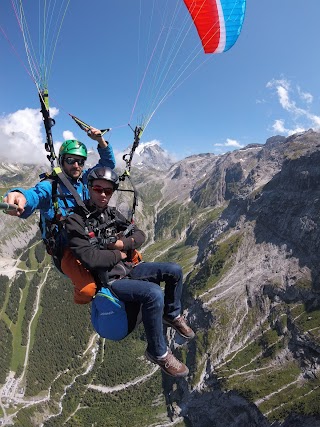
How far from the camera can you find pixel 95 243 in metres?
8.59

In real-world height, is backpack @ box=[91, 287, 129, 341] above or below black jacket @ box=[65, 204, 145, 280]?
below

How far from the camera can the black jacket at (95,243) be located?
320 inches

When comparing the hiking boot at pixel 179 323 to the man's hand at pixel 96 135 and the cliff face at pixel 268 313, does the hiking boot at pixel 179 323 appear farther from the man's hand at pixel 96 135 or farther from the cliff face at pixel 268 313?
the cliff face at pixel 268 313

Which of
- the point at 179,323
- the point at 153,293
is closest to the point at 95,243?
the point at 153,293

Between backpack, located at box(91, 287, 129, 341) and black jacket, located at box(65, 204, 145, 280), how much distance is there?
608 millimetres

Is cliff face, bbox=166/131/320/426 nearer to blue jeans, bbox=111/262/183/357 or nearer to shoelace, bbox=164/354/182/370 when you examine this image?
shoelace, bbox=164/354/182/370

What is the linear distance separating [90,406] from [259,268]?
11064cm

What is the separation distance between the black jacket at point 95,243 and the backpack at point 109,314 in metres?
0.61

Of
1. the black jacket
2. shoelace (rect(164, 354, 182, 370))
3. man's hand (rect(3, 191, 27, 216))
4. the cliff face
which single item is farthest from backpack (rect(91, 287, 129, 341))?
the cliff face

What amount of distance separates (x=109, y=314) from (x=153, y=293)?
168 cm

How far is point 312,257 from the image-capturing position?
155 m

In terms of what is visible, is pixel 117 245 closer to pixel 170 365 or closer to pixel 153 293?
pixel 153 293

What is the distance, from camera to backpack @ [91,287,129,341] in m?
9.13

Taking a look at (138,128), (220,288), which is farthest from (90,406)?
(138,128)
